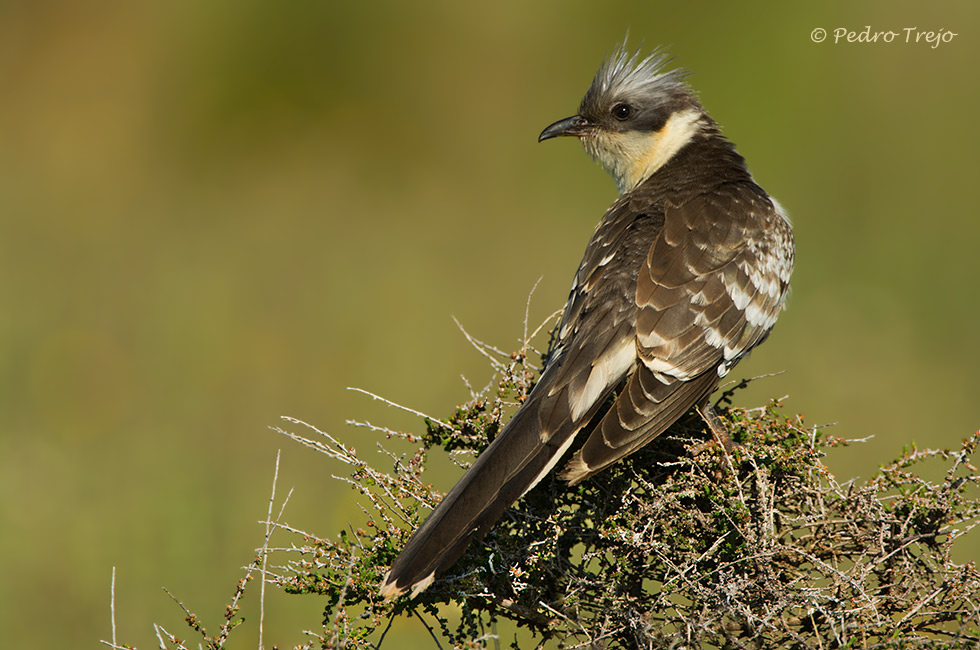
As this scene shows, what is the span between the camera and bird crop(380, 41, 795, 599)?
9.38 ft

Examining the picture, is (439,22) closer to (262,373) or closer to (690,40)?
(690,40)

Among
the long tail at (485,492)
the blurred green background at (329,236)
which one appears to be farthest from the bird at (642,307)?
the blurred green background at (329,236)

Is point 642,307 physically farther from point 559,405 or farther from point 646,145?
point 646,145

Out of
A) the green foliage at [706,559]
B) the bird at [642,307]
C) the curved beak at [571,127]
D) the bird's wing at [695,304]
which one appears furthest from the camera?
the curved beak at [571,127]

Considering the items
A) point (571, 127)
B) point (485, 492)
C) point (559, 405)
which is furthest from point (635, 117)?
point (485, 492)

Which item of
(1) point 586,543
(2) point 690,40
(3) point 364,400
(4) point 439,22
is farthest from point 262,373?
(2) point 690,40

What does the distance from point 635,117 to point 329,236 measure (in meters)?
3.75

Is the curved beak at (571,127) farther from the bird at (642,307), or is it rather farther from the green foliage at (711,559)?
the green foliage at (711,559)

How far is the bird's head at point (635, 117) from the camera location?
4.70 meters

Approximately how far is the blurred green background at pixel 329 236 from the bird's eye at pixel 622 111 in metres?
2.15

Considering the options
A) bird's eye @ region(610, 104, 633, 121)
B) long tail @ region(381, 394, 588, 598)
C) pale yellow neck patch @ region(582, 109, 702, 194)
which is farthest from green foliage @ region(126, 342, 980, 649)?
bird's eye @ region(610, 104, 633, 121)

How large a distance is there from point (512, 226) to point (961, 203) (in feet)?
12.3

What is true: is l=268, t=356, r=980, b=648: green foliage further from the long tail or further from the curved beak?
the curved beak

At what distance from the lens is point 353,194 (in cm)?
830
